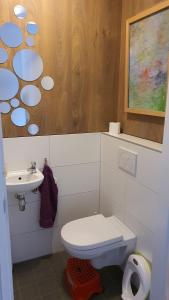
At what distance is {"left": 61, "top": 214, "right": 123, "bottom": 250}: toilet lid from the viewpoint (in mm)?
1717

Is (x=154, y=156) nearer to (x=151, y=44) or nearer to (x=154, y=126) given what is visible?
(x=154, y=126)

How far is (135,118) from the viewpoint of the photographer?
203 centimetres

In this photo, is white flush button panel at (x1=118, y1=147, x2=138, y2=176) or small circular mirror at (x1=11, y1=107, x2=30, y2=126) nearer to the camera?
white flush button panel at (x1=118, y1=147, x2=138, y2=176)

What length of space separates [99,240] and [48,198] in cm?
61

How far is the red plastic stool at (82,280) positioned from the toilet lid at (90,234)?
341 mm

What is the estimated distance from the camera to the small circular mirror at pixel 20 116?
195 cm

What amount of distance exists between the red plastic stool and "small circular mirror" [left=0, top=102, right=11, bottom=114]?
1.36 metres

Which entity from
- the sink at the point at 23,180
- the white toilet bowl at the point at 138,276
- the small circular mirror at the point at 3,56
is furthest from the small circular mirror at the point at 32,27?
the white toilet bowl at the point at 138,276

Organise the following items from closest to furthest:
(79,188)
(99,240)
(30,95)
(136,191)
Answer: (99,240)
(136,191)
(30,95)
(79,188)

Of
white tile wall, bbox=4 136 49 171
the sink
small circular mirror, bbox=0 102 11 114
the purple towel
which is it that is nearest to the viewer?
the sink

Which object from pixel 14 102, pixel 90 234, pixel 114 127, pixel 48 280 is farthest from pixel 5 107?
pixel 48 280

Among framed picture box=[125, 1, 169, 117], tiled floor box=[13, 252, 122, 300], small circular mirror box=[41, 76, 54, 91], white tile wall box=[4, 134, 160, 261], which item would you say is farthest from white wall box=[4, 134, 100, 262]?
framed picture box=[125, 1, 169, 117]

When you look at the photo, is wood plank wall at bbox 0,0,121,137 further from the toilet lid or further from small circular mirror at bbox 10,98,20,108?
the toilet lid

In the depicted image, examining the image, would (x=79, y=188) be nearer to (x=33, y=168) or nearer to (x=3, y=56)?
(x=33, y=168)
